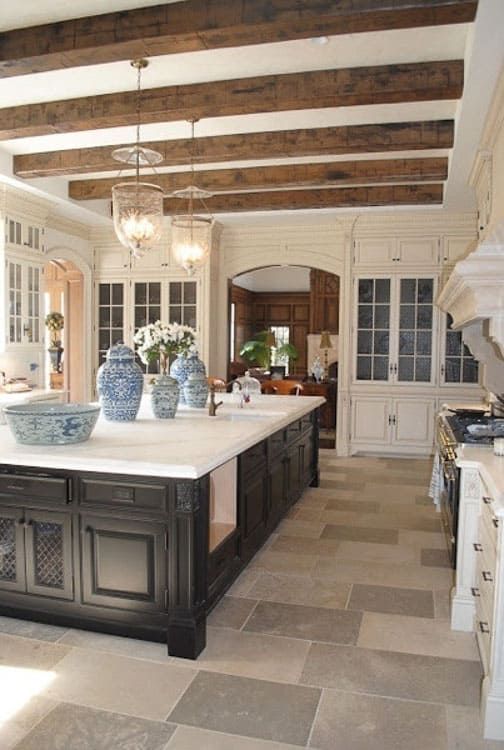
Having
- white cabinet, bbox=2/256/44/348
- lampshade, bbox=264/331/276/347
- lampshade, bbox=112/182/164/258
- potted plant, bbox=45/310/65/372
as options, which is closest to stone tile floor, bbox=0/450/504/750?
lampshade, bbox=112/182/164/258

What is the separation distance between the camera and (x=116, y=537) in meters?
2.86

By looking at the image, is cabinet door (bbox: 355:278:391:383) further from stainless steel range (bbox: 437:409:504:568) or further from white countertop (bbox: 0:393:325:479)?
white countertop (bbox: 0:393:325:479)

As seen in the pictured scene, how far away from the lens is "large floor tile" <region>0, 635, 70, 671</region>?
2725 mm

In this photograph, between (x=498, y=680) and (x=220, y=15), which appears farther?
(x=220, y=15)

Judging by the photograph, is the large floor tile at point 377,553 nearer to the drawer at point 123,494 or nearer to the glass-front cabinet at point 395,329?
the drawer at point 123,494

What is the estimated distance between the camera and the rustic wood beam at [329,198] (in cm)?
650

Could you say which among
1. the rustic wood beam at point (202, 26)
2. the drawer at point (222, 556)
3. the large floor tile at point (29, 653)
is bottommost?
the large floor tile at point (29, 653)

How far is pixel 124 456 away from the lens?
2852 millimetres

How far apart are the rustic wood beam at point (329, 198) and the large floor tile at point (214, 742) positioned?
18.0 ft

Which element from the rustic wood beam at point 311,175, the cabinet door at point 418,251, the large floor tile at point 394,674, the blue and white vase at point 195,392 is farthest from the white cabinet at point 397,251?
the large floor tile at point 394,674

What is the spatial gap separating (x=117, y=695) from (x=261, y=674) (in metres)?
0.62

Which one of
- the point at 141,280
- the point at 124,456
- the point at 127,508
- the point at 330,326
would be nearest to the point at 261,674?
the point at 127,508

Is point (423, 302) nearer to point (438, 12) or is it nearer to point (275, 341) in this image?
point (438, 12)

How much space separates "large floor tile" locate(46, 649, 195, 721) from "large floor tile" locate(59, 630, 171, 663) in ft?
0.15
